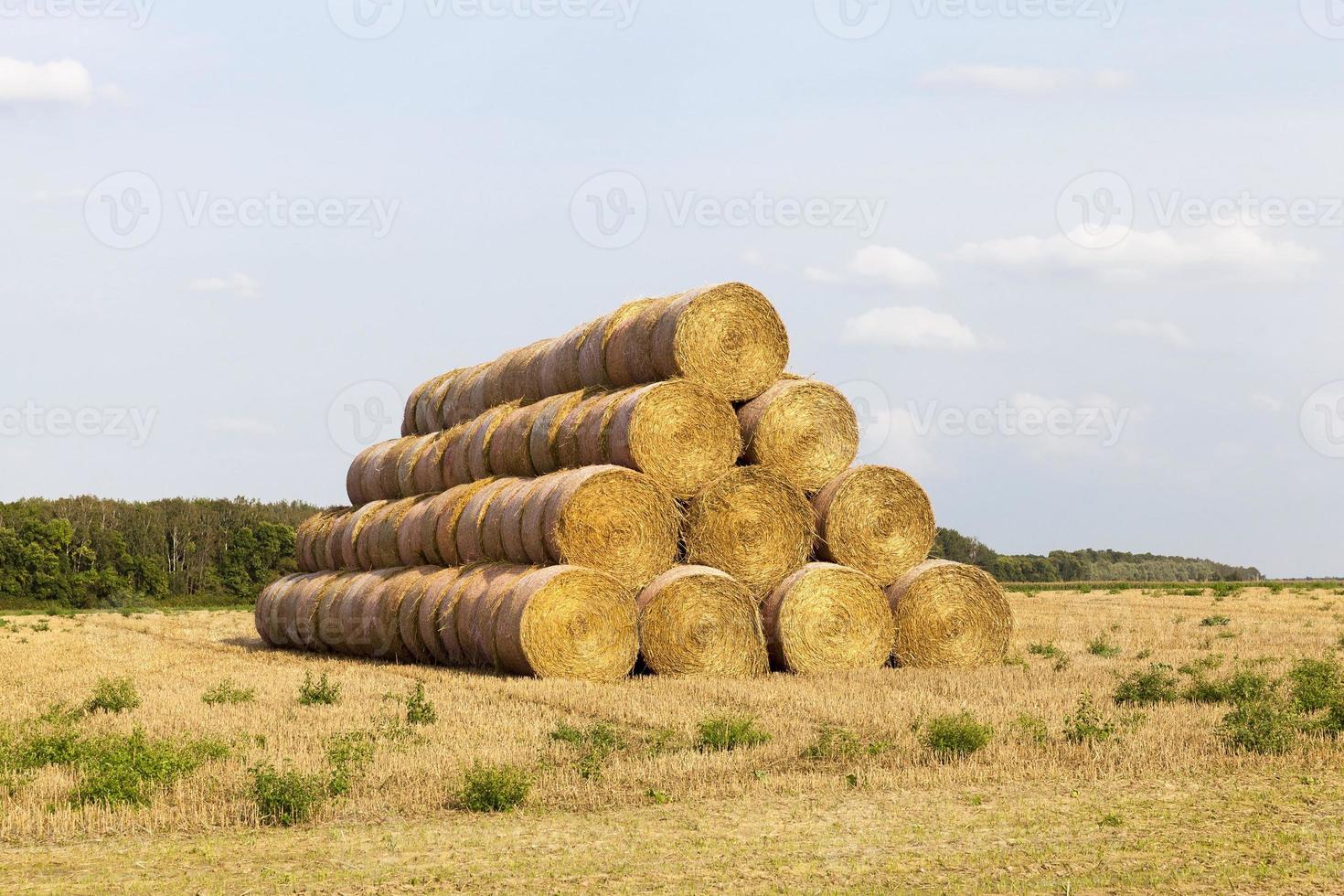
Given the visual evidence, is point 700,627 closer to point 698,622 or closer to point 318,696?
point 698,622

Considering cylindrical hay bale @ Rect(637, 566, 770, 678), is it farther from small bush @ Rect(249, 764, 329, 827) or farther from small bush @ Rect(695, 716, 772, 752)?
small bush @ Rect(249, 764, 329, 827)

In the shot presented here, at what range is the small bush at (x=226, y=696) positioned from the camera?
14805 mm

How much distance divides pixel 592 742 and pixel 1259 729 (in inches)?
196

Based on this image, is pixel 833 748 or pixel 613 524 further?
pixel 613 524

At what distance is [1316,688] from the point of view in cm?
1273

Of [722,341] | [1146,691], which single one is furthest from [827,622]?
[1146,691]

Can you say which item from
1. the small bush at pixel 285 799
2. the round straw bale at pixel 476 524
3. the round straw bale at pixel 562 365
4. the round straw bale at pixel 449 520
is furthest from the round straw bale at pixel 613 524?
the small bush at pixel 285 799

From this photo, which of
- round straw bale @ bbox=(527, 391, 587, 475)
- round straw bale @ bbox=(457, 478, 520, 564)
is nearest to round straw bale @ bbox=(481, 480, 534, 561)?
round straw bale @ bbox=(457, 478, 520, 564)

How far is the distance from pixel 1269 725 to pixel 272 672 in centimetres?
1264

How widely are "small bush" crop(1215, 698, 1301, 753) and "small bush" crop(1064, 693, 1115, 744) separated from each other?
85 centimetres

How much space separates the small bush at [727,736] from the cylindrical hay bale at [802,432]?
701 centimetres

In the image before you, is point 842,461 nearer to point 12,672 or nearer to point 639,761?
point 639,761

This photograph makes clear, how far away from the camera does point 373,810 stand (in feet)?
29.4

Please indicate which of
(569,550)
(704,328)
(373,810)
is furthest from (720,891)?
(704,328)
